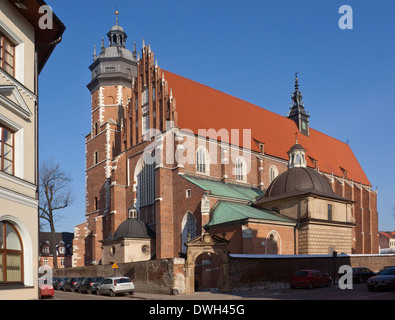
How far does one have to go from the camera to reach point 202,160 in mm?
40281

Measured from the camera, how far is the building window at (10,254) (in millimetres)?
10758

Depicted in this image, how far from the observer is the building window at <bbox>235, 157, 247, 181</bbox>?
4328 cm

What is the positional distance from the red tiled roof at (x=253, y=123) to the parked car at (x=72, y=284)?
14.1 m

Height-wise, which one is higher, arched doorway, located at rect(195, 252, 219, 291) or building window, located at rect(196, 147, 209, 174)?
building window, located at rect(196, 147, 209, 174)

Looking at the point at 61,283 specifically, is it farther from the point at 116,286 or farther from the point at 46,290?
the point at 116,286

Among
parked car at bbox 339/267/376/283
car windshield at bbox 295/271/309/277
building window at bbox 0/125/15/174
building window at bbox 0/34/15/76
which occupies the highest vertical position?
building window at bbox 0/34/15/76

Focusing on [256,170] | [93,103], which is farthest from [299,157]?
[93,103]

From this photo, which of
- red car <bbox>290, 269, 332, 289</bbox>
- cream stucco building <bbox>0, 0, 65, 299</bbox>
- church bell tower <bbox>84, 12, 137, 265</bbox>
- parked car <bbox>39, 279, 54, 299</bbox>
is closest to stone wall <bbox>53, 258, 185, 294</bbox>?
parked car <bbox>39, 279, 54, 299</bbox>

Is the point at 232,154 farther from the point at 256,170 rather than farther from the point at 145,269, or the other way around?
the point at 145,269

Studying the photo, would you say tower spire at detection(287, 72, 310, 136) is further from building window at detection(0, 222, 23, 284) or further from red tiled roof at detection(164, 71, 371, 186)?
building window at detection(0, 222, 23, 284)

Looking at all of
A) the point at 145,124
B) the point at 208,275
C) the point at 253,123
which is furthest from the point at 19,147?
the point at 253,123

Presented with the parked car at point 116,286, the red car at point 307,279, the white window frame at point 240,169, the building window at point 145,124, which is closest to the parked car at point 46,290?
the parked car at point 116,286

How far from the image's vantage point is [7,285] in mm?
10797

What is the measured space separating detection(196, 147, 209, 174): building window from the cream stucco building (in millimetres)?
27505
